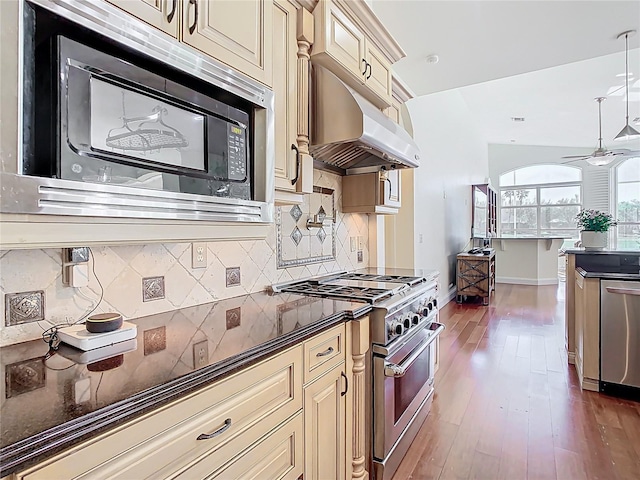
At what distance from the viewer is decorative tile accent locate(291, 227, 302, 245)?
215cm

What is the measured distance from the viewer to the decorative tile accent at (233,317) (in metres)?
1.27

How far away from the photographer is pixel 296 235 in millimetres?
2180

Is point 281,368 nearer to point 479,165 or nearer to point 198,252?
point 198,252

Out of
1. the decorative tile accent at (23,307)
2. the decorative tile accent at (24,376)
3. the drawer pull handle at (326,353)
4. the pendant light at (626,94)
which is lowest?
the drawer pull handle at (326,353)

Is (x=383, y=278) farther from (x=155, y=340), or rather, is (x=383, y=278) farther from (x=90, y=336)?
(x=90, y=336)

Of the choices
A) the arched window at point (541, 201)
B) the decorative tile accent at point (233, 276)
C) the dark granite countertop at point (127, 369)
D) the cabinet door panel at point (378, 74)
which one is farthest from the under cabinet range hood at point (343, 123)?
the arched window at point (541, 201)

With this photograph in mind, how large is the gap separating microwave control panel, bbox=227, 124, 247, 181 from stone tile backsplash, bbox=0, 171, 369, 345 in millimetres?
444

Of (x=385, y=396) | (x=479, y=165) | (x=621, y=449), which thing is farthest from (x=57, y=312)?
(x=479, y=165)

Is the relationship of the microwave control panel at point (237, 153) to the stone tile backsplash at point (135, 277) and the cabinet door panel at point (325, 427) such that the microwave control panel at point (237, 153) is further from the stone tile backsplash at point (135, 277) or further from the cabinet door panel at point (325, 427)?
the cabinet door panel at point (325, 427)

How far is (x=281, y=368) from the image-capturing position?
3.72 ft

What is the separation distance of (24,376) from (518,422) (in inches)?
101

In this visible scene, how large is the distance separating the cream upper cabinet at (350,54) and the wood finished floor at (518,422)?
2104mm

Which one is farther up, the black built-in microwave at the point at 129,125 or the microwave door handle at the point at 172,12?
the microwave door handle at the point at 172,12

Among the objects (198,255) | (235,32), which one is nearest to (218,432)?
(198,255)
